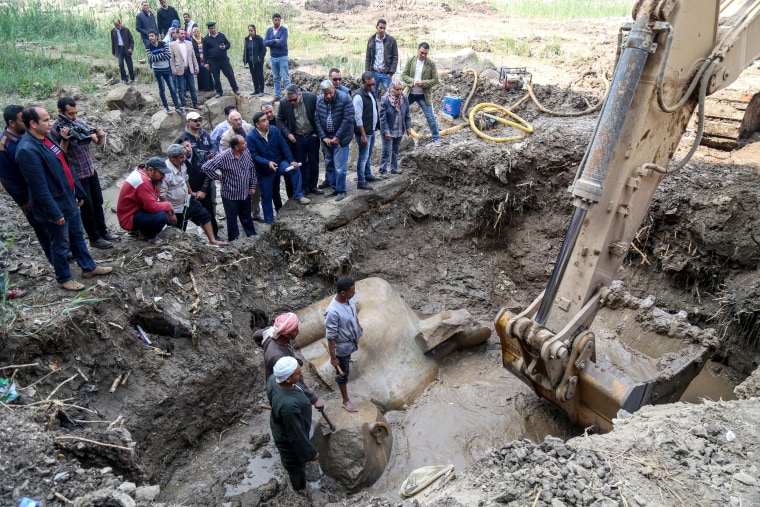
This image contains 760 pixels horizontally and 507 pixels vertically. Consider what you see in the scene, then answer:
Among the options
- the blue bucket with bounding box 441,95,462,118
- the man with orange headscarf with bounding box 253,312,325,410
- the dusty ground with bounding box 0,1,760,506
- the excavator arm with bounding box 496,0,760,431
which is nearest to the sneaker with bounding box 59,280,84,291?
the dusty ground with bounding box 0,1,760,506

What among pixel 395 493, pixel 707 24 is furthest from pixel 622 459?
pixel 707 24

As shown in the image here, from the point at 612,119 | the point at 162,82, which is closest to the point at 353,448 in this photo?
the point at 612,119

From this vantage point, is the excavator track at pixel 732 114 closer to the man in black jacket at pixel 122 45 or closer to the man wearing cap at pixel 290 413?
the man wearing cap at pixel 290 413

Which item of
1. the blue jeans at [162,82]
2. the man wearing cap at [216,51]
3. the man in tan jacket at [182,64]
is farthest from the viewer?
the man wearing cap at [216,51]

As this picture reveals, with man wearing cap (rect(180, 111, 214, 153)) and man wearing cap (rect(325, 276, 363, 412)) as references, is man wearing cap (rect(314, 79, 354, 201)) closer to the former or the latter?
man wearing cap (rect(180, 111, 214, 153))

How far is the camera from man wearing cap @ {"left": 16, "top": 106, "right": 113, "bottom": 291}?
4.51 m

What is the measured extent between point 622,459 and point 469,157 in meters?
5.45

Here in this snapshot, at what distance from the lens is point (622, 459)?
3469 mm

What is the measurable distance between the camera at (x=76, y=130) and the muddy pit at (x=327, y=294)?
123 centimetres

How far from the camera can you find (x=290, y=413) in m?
4.02

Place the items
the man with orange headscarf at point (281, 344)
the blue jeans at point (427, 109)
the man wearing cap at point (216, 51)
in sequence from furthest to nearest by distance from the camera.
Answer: the man wearing cap at point (216, 51) → the blue jeans at point (427, 109) → the man with orange headscarf at point (281, 344)

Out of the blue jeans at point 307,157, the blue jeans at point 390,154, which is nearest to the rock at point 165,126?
the blue jeans at point 307,157

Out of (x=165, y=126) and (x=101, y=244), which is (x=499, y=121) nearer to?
(x=165, y=126)

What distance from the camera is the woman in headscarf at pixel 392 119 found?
7586 mm
